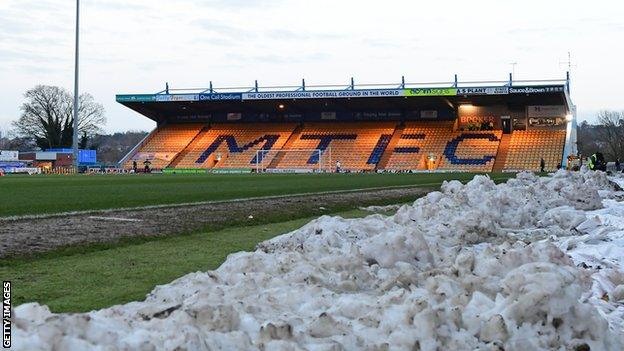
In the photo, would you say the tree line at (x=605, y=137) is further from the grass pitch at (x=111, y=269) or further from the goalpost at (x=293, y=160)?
the grass pitch at (x=111, y=269)

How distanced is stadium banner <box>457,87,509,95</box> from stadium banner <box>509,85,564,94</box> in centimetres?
54

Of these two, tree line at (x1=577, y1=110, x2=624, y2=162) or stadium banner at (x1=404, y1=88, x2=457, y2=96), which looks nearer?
stadium banner at (x1=404, y1=88, x2=457, y2=96)

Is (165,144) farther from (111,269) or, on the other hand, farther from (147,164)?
(111,269)

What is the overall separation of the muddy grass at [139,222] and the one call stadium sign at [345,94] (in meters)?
37.6

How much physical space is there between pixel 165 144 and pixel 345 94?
54.6ft

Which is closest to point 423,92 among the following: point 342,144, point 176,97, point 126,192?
point 342,144

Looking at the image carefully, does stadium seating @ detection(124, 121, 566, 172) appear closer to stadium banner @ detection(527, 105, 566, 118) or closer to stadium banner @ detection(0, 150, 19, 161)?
stadium banner @ detection(527, 105, 566, 118)

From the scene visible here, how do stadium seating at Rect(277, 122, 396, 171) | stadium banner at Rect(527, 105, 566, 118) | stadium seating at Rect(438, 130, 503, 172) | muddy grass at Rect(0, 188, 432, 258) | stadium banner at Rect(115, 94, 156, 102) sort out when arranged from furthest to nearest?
1. stadium banner at Rect(115, 94, 156, 102)
2. stadium banner at Rect(527, 105, 566, 118)
3. stadium seating at Rect(277, 122, 396, 171)
4. stadium seating at Rect(438, 130, 503, 172)
5. muddy grass at Rect(0, 188, 432, 258)

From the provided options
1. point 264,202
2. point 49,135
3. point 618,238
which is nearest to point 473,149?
point 264,202

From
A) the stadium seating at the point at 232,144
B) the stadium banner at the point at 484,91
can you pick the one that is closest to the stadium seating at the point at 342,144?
the stadium seating at the point at 232,144

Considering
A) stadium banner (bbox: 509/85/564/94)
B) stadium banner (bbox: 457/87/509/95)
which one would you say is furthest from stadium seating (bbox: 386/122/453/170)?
Answer: stadium banner (bbox: 509/85/564/94)

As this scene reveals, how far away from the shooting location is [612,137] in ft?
305

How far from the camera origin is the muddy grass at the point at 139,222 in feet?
20.9

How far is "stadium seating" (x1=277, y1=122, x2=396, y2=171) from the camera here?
164 feet
